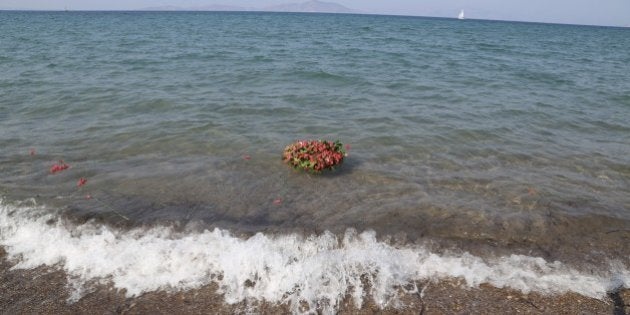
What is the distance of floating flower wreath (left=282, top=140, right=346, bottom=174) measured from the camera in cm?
950

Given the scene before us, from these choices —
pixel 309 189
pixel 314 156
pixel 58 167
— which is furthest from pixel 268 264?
pixel 58 167

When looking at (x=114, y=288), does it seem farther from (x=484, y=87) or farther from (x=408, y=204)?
(x=484, y=87)

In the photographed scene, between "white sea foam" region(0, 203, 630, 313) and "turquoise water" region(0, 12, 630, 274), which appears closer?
"white sea foam" region(0, 203, 630, 313)

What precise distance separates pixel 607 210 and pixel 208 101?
41.7ft

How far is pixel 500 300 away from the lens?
5422 millimetres

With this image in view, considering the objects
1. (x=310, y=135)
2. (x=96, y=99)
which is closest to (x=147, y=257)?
(x=310, y=135)

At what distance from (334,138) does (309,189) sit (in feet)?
11.4

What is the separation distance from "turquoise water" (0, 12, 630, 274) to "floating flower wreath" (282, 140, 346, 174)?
335 millimetres

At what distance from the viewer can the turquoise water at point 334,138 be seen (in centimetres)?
762

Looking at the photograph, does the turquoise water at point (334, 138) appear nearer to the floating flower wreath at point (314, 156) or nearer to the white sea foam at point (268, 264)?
the floating flower wreath at point (314, 156)

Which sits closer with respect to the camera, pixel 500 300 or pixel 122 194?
pixel 500 300

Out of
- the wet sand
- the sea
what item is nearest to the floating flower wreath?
the sea

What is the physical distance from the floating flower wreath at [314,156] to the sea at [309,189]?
0.26m

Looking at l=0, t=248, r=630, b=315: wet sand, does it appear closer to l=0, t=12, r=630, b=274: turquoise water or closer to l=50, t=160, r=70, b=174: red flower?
l=0, t=12, r=630, b=274: turquoise water
